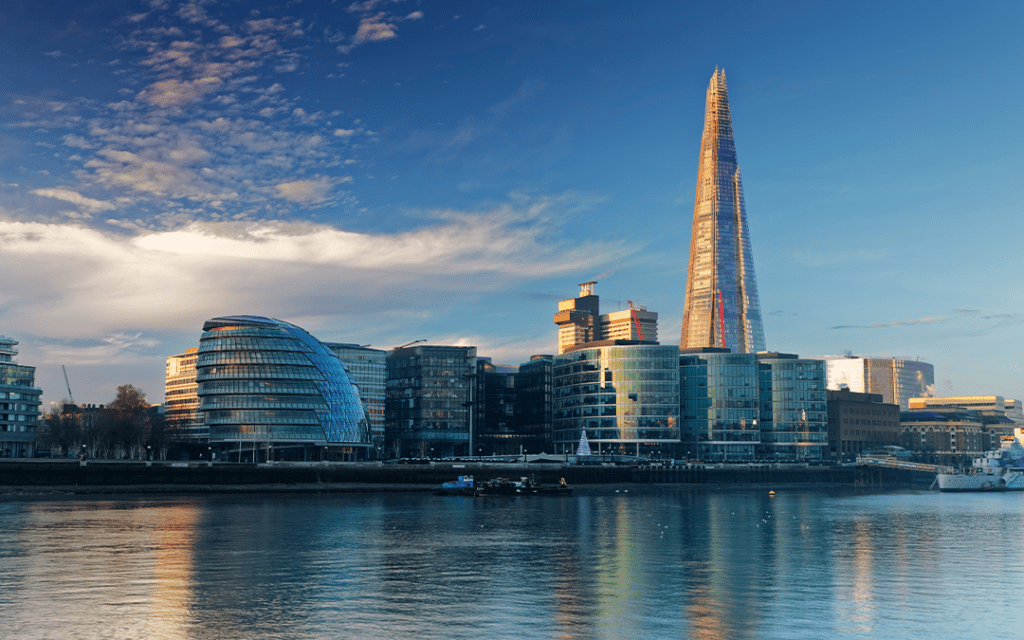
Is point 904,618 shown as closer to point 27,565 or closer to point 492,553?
point 492,553

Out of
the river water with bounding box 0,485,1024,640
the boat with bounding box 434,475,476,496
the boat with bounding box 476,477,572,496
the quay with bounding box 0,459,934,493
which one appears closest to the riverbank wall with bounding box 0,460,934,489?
the quay with bounding box 0,459,934,493

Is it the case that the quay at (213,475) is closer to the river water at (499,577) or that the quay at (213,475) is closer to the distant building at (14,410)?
the distant building at (14,410)

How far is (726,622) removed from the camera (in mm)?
39031

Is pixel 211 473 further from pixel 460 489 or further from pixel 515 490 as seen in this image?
pixel 515 490

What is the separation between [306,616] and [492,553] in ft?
84.4

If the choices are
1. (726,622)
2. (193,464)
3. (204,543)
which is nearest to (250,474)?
(193,464)

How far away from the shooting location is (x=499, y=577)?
52.2 meters

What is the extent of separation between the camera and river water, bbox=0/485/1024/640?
38.5 meters

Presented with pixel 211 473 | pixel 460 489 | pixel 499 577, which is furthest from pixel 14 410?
pixel 499 577

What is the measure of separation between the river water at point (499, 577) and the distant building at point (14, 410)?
351 feet

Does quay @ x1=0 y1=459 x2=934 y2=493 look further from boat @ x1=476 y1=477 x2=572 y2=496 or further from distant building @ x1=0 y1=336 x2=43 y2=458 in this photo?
distant building @ x1=0 y1=336 x2=43 y2=458

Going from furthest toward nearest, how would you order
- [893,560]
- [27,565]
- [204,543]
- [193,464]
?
[193,464]
[204,543]
[893,560]
[27,565]

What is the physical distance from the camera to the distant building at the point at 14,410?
192 m

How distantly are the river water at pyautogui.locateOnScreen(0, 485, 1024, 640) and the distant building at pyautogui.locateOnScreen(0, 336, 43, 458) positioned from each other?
4211 inches
